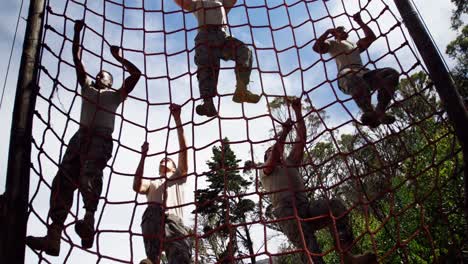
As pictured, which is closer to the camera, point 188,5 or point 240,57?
point 240,57

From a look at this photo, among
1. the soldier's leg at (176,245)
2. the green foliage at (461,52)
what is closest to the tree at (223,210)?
the soldier's leg at (176,245)

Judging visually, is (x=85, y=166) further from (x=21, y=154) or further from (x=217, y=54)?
(x=217, y=54)

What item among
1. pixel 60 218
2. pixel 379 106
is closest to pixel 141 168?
pixel 60 218

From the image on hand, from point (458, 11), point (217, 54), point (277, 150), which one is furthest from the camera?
point (458, 11)

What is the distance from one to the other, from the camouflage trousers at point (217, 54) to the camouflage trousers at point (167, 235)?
895 millimetres

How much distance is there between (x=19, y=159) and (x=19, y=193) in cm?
14

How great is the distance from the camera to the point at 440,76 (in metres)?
1.79

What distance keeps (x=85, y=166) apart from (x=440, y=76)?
189 cm

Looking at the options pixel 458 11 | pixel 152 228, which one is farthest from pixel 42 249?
pixel 458 11

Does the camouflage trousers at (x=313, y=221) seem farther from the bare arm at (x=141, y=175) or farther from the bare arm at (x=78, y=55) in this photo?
the bare arm at (x=78, y=55)

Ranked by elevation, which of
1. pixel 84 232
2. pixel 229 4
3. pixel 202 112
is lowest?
pixel 84 232

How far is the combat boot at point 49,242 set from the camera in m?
1.97

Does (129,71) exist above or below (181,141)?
above

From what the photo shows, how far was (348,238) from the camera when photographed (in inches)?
99.4
